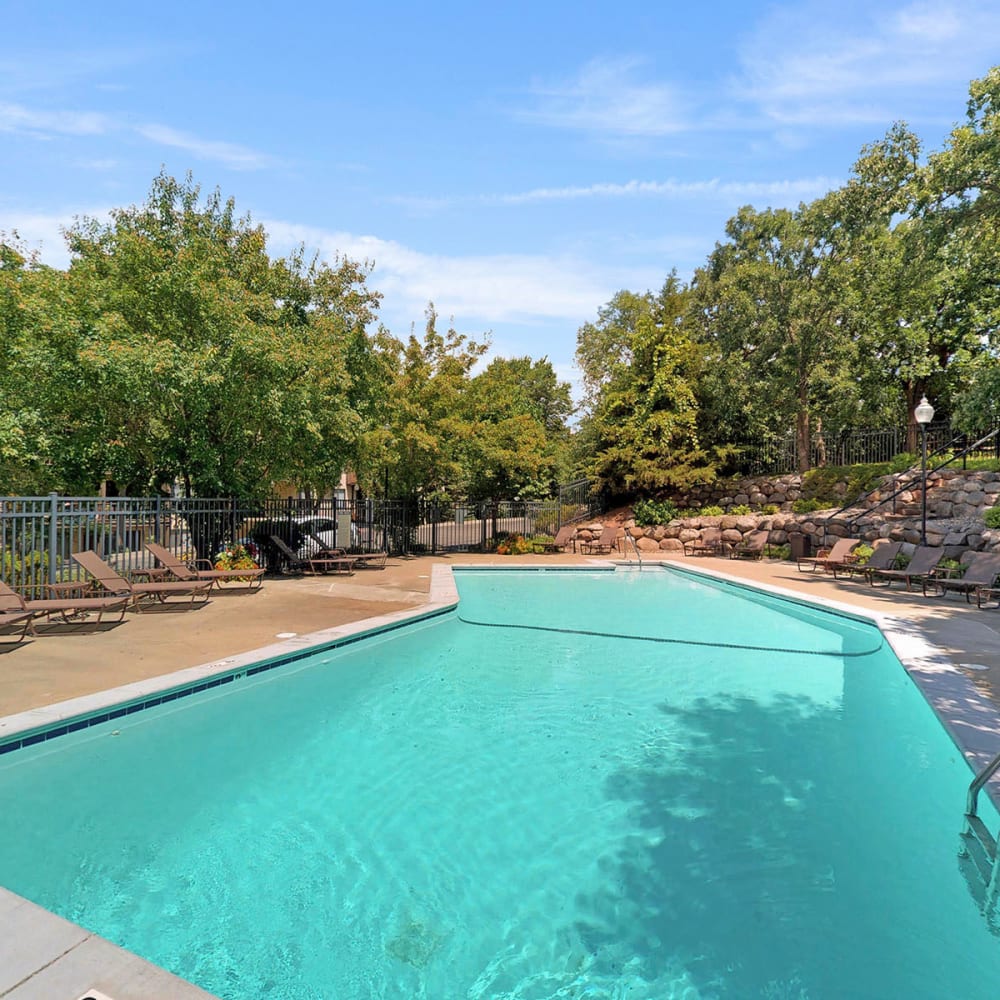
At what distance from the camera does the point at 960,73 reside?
38.0ft

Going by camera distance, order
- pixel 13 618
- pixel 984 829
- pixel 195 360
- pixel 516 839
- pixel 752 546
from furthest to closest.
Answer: pixel 752 546
pixel 195 360
pixel 13 618
pixel 516 839
pixel 984 829

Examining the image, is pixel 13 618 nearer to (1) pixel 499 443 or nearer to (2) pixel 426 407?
(2) pixel 426 407

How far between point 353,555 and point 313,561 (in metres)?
2.27

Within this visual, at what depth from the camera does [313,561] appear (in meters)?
14.4

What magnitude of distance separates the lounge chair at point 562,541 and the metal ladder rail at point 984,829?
58.5 feet

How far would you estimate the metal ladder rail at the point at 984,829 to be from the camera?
303 cm

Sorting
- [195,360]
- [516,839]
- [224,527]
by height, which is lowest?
[516,839]

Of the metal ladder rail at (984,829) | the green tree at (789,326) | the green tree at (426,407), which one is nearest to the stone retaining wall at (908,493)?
the green tree at (789,326)

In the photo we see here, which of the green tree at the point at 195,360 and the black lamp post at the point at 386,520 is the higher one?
the green tree at the point at 195,360

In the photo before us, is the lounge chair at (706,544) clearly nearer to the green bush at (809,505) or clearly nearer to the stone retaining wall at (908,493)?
the stone retaining wall at (908,493)

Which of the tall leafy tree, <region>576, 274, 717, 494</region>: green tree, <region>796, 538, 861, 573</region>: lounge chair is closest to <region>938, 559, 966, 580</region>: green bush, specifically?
<region>796, 538, 861, 573</region>: lounge chair

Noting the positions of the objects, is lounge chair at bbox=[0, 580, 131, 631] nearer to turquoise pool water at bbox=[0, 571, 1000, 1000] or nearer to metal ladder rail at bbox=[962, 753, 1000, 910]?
turquoise pool water at bbox=[0, 571, 1000, 1000]

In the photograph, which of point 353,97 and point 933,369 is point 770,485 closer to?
point 933,369

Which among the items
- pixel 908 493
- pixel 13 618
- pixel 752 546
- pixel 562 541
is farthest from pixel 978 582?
pixel 13 618
